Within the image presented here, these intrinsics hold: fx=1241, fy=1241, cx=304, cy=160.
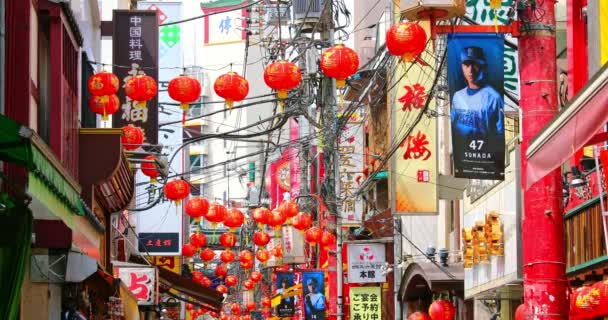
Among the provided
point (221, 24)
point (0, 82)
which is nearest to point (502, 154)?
point (0, 82)

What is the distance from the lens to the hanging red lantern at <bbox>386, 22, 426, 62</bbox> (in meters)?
18.2

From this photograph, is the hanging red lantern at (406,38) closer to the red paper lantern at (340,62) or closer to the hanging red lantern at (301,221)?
the red paper lantern at (340,62)

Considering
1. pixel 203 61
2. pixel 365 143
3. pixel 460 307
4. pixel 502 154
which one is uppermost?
pixel 203 61

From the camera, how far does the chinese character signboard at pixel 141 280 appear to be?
104 feet

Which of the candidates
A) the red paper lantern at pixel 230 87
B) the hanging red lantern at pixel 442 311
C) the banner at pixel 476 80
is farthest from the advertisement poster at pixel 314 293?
the banner at pixel 476 80

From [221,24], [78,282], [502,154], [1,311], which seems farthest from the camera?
[221,24]

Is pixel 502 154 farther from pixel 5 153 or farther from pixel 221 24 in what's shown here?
pixel 221 24

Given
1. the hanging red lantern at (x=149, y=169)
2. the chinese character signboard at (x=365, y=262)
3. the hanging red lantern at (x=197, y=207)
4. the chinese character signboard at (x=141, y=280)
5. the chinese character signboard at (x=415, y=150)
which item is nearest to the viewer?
the hanging red lantern at (x=149, y=169)

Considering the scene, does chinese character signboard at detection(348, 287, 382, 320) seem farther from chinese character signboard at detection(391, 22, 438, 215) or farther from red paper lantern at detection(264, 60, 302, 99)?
red paper lantern at detection(264, 60, 302, 99)

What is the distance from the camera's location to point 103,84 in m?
22.1

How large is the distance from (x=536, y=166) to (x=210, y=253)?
133 feet

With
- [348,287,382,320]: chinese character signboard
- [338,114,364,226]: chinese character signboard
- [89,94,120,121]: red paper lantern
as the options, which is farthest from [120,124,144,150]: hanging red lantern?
[338,114,364,226]: chinese character signboard

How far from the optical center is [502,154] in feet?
66.3

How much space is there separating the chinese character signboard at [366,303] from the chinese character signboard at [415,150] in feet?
28.3
